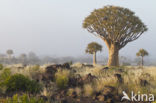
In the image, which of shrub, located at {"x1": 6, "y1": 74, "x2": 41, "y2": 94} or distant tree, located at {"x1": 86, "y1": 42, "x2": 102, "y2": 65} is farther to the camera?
distant tree, located at {"x1": 86, "y1": 42, "x2": 102, "y2": 65}

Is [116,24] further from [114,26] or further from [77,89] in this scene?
[77,89]

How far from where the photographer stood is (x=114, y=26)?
19.5 m

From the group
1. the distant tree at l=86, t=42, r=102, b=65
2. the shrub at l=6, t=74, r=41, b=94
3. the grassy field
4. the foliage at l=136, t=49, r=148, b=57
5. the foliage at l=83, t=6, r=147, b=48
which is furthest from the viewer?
the foliage at l=136, t=49, r=148, b=57

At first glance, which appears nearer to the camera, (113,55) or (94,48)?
(113,55)

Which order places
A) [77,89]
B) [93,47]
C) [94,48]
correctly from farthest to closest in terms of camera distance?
[93,47] → [94,48] → [77,89]

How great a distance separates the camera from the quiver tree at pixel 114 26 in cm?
1936

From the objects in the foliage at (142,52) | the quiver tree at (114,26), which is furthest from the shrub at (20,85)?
the foliage at (142,52)

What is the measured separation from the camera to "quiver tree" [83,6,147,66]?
1936 cm

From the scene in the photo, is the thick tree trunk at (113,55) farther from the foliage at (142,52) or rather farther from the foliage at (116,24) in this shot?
the foliage at (142,52)

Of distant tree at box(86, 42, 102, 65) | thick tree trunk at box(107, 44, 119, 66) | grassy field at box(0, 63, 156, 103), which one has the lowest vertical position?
grassy field at box(0, 63, 156, 103)

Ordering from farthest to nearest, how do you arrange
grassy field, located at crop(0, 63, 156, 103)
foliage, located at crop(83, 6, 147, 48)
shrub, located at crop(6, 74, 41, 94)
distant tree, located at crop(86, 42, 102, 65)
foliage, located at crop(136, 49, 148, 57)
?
foliage, located at crop(136, 49, 148, 57) → distant tree, located at crop(86, 42, 102, 65) → foliage, located at crop(83, 6, 147, 48) → shrub, located at crop(6, 74, 41, 94) → grassy field, located at crop(0, 63, 156, 103)

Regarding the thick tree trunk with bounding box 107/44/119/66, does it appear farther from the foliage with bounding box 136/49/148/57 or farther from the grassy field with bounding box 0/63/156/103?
the foliage with bounding box 136/49/148/57

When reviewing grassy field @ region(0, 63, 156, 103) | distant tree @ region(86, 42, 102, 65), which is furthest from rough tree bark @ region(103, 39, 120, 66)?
grassy field @ region(0, 63, 156, 103)

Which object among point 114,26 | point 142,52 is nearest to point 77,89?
point 114,26
